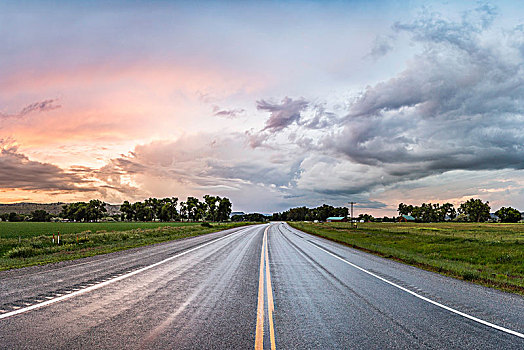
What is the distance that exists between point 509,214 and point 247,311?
174m

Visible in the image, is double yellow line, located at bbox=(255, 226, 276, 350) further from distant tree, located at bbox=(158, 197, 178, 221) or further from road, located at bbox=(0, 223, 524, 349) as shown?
distant tree, located at bbox=(158, 197, 178, 221)

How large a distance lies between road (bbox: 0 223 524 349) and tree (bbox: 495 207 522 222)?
16436cm

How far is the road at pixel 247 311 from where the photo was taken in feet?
18.1

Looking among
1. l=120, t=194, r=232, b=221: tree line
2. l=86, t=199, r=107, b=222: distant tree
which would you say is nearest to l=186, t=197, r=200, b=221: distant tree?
l=120, t=194, r=232, b=221: tree line

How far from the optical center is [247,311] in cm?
722

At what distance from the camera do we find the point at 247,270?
1319 cm

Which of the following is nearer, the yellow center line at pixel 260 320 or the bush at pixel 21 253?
the yellow center line at pixel 260 320

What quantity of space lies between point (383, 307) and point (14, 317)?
7.94 meters

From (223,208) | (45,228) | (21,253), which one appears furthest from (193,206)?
(21,253)

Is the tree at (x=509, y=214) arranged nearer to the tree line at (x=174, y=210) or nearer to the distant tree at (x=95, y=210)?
the tree line at (x=174, y=210)

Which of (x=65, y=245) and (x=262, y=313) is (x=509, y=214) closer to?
(x=65, y=245)

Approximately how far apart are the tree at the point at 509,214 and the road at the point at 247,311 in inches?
6471

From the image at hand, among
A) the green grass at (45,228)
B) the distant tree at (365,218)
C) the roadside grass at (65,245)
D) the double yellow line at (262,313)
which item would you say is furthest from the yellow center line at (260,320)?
the distant tree at (365,218)

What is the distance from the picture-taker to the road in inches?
217
